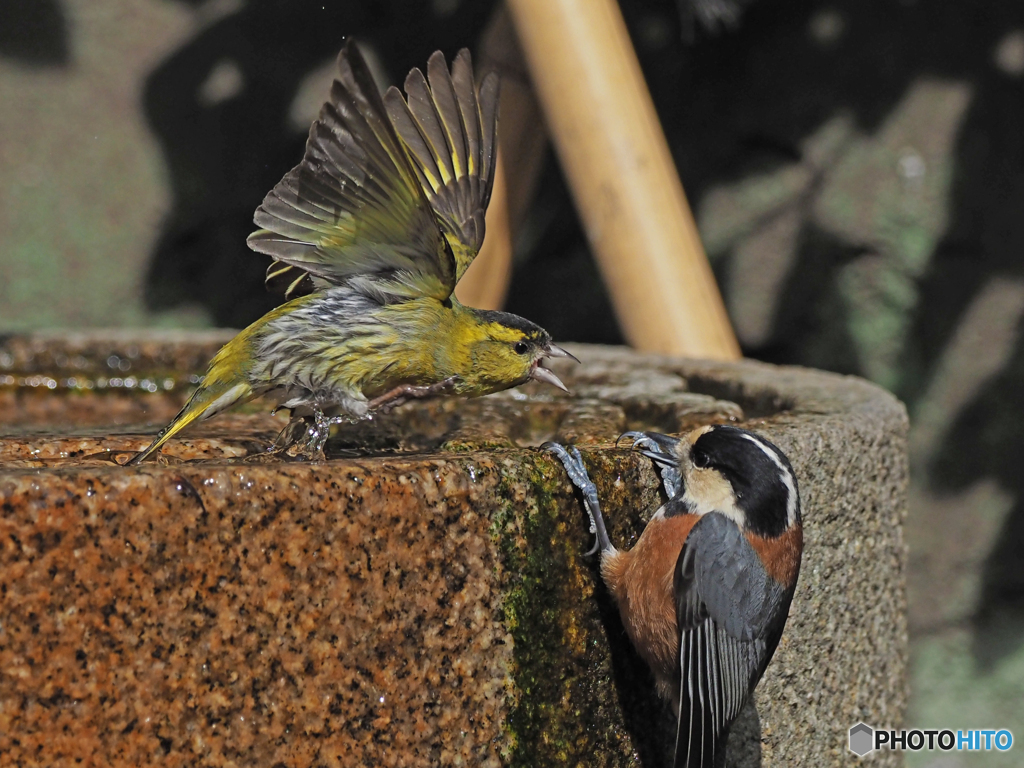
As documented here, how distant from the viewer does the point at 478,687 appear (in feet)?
7.14

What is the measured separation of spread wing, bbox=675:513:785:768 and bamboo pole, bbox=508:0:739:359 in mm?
1625

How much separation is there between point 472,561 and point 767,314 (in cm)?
442

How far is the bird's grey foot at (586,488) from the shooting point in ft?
7.80

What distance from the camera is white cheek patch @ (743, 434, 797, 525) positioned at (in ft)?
8.45

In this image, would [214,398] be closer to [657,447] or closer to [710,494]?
[657,447]

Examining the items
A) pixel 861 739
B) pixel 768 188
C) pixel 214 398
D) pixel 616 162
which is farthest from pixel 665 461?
pixel 768 188

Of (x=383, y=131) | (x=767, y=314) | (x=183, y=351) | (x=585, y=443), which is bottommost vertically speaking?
(x=767, y=314)

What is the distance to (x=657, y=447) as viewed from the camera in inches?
107

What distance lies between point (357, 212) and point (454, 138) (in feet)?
2.25

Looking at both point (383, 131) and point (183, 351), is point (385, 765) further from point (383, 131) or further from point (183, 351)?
point (183, 351)

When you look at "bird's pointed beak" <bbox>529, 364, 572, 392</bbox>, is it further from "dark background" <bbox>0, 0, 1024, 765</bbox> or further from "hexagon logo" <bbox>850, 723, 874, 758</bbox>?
"dark background" <bbox>0, 0, 1024, 765</bbox>

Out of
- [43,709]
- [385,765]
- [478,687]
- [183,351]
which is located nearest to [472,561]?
[478,687]

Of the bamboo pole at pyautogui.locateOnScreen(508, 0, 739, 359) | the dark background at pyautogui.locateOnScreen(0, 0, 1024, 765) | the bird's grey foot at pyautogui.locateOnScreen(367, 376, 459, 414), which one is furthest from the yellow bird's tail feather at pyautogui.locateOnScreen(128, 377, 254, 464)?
the dark background at pyautogui.locateOnScreen(0, 0, 1024, 765)

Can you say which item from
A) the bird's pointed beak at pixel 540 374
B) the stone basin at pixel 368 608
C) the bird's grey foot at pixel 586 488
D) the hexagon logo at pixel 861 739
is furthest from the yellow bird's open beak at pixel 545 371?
the hexagon logo at pixel 861 739
